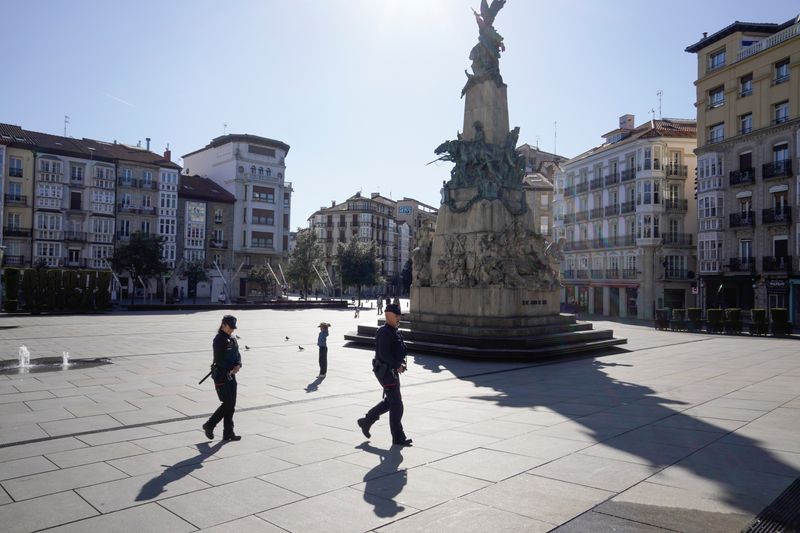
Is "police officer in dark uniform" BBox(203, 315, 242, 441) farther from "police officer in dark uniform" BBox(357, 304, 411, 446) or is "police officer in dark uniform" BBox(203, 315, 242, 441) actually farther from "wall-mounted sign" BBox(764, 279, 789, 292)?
"wall-mounted sign" BBox(764, 279, 789, 292)

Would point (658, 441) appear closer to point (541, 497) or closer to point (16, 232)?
point (541, 497)

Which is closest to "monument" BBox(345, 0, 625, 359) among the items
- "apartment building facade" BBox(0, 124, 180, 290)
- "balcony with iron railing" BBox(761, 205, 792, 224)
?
"balcony with iron railing" BBox(761, 205, 792, 224)

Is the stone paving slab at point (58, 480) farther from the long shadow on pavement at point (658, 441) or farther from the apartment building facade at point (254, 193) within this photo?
the apartment building facade at point (254, 193)

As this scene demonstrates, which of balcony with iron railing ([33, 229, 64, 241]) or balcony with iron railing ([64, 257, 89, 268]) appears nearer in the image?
balcony with iron railing ([33, 229, 64, 241])

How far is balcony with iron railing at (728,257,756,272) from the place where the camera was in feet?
132

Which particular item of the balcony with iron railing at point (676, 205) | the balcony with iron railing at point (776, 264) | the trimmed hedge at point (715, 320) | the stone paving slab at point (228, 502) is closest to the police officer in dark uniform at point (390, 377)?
the stone paving slab at point (228, 502)

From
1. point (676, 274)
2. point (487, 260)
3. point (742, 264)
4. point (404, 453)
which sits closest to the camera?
point (404, 453)

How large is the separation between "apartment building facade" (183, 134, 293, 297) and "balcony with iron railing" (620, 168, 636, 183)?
42.3 meters

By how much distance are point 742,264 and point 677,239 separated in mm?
10326

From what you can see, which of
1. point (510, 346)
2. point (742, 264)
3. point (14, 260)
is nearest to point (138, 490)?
point (510, 346)

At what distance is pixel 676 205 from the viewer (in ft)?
169

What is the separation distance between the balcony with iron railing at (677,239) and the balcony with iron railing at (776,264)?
11.1m

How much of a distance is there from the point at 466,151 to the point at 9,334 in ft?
62.6

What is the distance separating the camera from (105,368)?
14.4 meters
